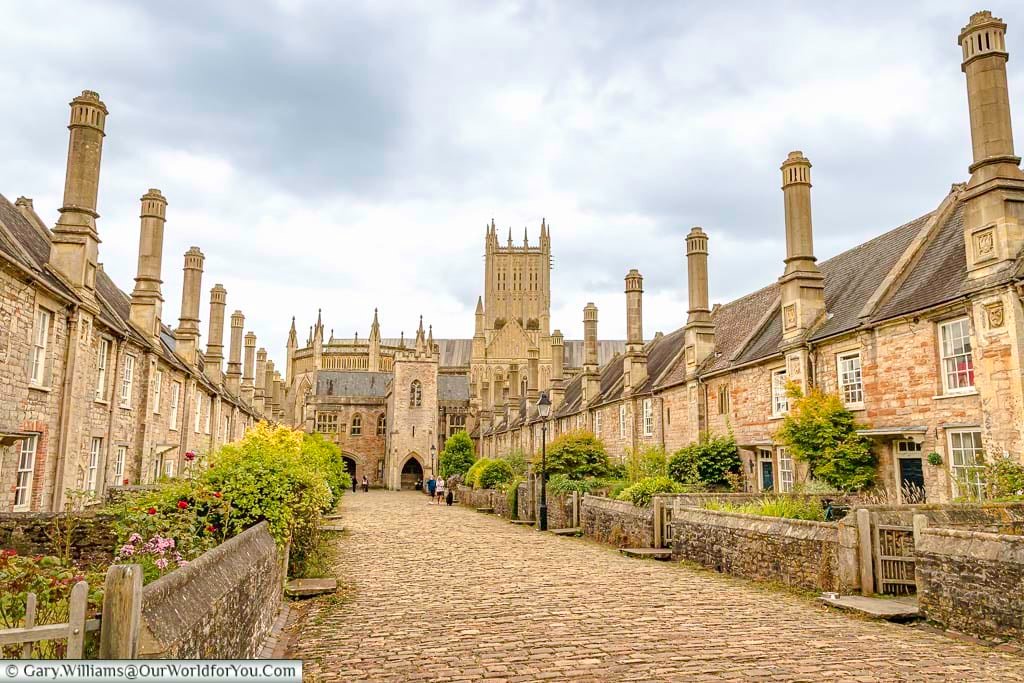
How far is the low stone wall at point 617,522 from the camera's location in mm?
16781

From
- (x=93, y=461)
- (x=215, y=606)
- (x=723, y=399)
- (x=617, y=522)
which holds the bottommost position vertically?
(x=617, y=522)

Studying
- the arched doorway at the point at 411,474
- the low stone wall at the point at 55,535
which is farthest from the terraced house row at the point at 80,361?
the arched doorway at the point at 411,474

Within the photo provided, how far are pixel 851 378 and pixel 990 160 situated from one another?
6.10 m

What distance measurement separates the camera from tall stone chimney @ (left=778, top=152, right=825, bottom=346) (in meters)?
20.5

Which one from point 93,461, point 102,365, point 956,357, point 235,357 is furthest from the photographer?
point 235,357

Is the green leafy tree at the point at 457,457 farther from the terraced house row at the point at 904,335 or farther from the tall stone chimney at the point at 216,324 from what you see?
the terraced house row at the point at 904,335

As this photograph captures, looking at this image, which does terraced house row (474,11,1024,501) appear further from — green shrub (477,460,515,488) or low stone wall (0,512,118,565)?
low stone wall (0,512,118,565)

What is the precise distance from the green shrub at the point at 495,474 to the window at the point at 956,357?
74.6 feet

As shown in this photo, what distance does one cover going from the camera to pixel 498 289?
106000mm

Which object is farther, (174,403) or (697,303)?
(697,303)

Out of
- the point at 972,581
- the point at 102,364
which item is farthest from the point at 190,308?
the point at 972,581

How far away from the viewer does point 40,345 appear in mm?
15031

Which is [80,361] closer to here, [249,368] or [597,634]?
[597,634]

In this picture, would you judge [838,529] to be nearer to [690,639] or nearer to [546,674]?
[690,639]
